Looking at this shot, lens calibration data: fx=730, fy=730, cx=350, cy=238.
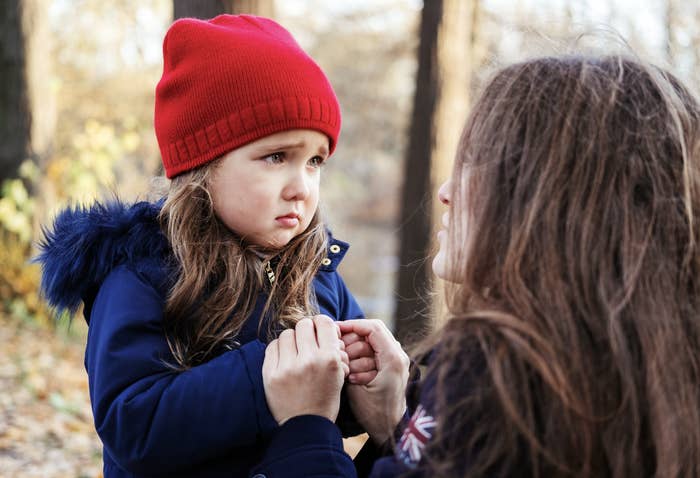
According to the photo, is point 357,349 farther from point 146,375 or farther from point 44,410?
point 44,410

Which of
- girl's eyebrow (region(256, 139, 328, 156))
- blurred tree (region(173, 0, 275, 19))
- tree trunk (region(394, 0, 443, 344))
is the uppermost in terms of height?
blurred tree (region(173, 0, 275, 19))

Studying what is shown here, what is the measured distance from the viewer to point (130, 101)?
1157 centimetres

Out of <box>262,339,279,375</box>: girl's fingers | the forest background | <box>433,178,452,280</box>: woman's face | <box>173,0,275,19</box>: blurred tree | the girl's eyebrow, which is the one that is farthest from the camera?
the forest background

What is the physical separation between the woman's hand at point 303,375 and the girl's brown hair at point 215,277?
21cm

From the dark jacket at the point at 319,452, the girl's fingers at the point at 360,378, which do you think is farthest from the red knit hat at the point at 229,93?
the dark jacket at the point at 319,452

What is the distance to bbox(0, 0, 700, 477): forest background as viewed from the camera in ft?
13.9

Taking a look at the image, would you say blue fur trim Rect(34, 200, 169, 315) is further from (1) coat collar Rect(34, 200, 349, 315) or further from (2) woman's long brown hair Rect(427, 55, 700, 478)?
(2) woman's long brown hair Rect(427, 55, 700, 478)

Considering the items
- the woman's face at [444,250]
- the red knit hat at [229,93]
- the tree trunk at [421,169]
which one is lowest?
the tree trunk at [421,169]

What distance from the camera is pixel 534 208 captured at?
141cm

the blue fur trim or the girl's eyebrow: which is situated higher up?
the girl's eyebrow

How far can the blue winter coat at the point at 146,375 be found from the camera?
166 cm

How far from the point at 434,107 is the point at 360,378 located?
4868 millimetres

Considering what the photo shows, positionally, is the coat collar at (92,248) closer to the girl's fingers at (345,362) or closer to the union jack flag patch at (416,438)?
the girl's fingers at (345,362)

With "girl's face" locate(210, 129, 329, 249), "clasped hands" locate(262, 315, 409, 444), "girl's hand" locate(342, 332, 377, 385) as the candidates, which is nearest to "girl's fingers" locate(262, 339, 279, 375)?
"clasped hands" locate(262, 315, 409, 444)
